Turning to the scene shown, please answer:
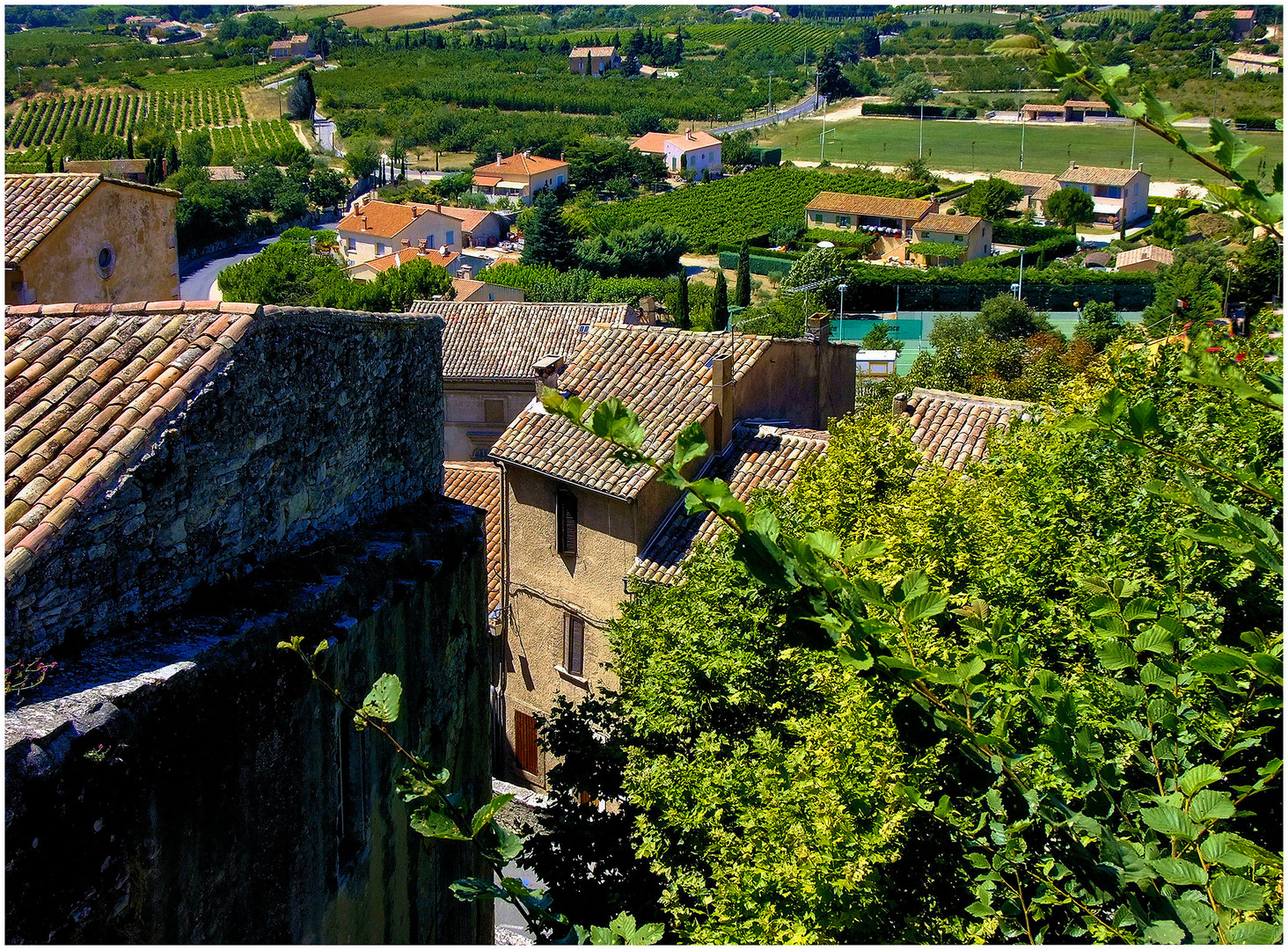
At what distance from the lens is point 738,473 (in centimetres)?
1612

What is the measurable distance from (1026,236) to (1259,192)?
86.1 metres

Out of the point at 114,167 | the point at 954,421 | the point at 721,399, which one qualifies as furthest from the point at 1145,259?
the point at 721,399

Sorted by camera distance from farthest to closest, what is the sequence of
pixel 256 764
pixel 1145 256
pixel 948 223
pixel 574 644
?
pixel 948 223 → pixel 1145 256 → pixel 574 644 → pixel 256 764

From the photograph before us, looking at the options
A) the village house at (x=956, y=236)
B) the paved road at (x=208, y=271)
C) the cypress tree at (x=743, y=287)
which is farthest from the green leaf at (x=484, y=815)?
the village house at (x=956, y=236)

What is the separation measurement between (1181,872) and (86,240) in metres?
13.5

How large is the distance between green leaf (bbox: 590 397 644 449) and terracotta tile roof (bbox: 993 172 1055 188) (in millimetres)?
99683

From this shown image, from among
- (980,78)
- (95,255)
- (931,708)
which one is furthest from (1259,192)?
(980,78)

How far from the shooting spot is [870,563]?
8.24m

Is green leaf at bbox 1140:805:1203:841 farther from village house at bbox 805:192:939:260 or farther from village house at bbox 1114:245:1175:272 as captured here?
village house at bbox 805:192:939:260

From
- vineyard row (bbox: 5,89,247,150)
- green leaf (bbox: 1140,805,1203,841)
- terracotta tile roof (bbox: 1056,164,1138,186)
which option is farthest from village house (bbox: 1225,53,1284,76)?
green leaf (bbox: 1140,805,1203,841)

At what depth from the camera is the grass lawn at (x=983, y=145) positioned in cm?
11631

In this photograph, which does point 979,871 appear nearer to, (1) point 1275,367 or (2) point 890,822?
(2) point 890,822

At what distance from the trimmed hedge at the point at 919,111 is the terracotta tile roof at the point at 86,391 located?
151 m

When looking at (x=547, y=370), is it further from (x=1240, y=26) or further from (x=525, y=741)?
(x=1240, y=26)
